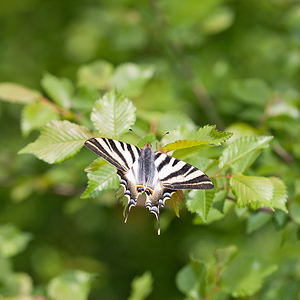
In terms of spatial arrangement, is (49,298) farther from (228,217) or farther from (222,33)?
(222,33)

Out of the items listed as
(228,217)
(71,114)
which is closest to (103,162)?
(71,114)

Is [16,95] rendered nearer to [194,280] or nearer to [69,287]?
[69,287]

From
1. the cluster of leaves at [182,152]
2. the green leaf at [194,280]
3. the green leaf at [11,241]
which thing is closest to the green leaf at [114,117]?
the cluster of leaves at [182,152]

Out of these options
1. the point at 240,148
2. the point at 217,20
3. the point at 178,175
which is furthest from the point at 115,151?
the point at 217,20

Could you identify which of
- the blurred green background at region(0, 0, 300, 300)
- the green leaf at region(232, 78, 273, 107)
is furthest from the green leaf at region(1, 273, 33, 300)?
the green leaf at region(232, 78, 273, 107)

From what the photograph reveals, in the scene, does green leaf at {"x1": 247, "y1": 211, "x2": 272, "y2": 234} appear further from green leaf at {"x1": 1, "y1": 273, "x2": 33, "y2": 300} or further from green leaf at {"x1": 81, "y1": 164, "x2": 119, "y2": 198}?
green leaf at {"x1": 1, "y1": 273, "x2": 33, "y2": 300}

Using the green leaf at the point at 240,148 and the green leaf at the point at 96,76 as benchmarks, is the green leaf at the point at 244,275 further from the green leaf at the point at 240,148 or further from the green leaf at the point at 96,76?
the green leaf at the point at 96,76

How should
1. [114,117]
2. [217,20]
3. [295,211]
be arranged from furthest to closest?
[217,20]
[295,211]
[114,117]
